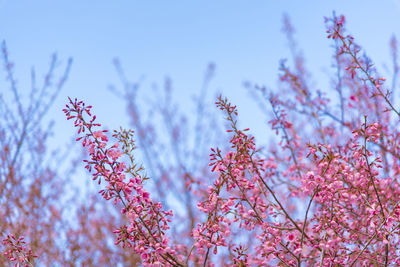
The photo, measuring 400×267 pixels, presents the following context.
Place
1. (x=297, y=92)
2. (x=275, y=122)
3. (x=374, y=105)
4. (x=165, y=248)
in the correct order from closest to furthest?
1. (x=165, y=248)
2. (x=275, y=122)
3. (x=374, y=105)
4. (x=297, y=92)

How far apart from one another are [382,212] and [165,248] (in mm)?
1944

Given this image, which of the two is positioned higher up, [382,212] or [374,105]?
[374,105]

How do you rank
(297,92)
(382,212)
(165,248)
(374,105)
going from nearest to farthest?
(165,248)
(382,212)
(374,105)
(297,92)

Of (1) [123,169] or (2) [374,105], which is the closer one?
(1) [123,169]

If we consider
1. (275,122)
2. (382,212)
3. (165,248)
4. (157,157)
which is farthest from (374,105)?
(165,248)

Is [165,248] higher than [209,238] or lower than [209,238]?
lower

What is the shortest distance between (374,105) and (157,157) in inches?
174

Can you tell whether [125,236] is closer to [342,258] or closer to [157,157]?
[342,258]

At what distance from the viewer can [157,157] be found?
24.6 feet

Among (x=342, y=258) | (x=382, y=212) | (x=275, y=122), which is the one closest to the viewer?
(x=382, y=212)

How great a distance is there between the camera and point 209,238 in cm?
295

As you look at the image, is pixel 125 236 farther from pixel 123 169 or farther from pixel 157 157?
pixel 157 157

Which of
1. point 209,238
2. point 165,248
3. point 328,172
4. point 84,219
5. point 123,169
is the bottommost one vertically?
point 165,248

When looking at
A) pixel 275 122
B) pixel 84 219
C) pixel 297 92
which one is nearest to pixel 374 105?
pixel 297 92
